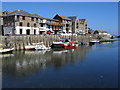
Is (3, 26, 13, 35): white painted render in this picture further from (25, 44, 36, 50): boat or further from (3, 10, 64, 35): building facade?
(25, 44, 36, 50): boat

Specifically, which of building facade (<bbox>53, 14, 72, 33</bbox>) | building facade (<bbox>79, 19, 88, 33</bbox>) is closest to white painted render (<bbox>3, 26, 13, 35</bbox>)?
building facade (<bbox>53, 14, 72, 33</bbox>)

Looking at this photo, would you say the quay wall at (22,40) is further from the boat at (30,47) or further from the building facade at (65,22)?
the building facade at (65,22)

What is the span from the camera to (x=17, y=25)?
177 ft

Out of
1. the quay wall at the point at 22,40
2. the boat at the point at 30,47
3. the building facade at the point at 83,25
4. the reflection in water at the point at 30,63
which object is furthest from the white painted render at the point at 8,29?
the building facade at the point at 83,25

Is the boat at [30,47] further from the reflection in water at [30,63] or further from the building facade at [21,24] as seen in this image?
the reflection in water at [30,63]

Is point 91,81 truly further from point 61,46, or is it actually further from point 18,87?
point 61,46

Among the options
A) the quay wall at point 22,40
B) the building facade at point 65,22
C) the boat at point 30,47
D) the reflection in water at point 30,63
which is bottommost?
the reflection in water at point 30,63

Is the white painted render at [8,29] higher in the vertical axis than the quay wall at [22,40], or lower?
higher

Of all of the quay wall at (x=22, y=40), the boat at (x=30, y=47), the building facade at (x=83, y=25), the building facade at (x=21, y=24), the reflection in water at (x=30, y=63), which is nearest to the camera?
the reflection in water at (x=30, y=63)

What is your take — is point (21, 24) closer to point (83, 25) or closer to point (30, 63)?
point (30, 63)

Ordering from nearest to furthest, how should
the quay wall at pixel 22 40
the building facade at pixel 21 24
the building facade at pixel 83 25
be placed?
the quay wall at pixel 22 40
the building facade at pixel 21 24
the building facade at pixel 83 25

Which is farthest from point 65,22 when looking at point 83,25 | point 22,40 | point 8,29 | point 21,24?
point 22,40

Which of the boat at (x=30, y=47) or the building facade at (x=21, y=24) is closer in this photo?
the boat at (x=30, y=47)

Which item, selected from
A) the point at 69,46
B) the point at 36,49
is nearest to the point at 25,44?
the point at 36,49
